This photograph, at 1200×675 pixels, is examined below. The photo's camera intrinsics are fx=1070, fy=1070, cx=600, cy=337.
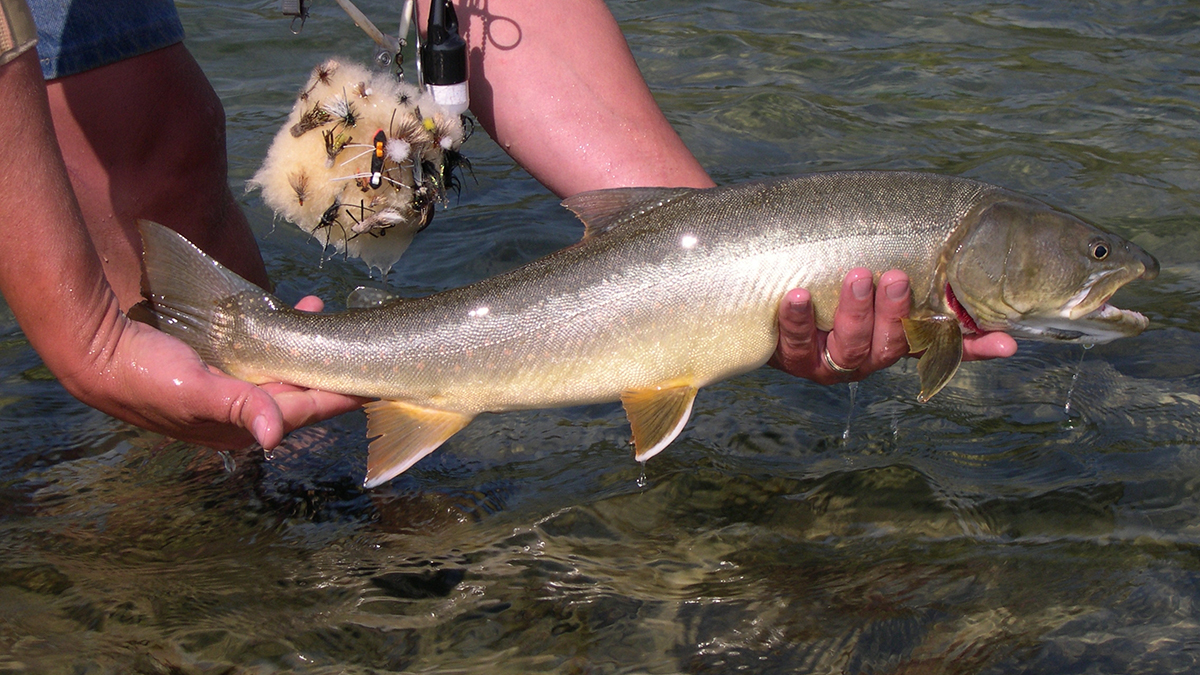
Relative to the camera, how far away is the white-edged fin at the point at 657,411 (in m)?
3.50

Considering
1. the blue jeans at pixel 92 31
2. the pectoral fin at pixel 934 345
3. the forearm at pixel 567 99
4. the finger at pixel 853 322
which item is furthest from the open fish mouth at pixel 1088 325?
the blue jeans at pixel 92 31

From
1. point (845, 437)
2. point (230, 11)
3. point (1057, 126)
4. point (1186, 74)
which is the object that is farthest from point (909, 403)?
point (230, 11)

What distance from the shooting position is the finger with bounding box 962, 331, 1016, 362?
362 centimetres

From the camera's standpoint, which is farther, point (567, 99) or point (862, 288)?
point (567, 99)

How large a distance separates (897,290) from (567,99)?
5.18ft

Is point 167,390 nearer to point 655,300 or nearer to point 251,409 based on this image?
point 251,409

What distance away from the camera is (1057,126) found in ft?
23.7

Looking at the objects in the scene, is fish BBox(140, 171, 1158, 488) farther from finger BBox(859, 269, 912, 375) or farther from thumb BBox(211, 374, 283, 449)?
thumb BBox(211, 374, 283, 449)

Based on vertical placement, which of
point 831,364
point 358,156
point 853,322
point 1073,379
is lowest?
point 1073,379

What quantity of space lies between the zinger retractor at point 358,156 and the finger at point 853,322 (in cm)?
148

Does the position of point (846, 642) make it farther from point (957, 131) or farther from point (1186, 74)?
point (1186, 74)

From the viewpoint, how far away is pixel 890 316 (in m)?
3.46

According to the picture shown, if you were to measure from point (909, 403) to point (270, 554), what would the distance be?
2.67m

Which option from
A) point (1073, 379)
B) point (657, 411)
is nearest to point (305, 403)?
point (657, 411)
